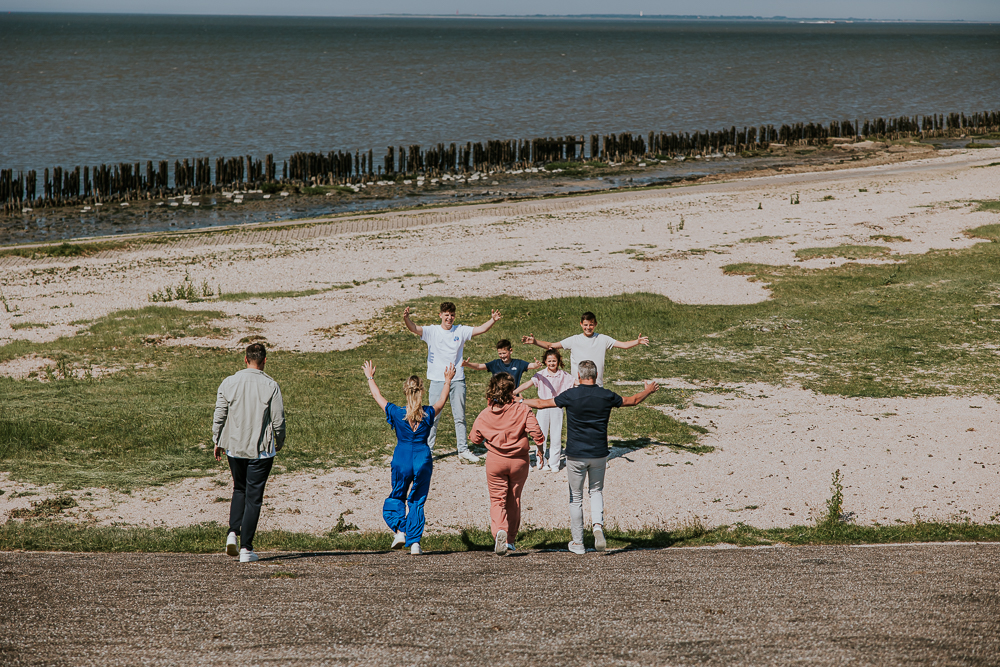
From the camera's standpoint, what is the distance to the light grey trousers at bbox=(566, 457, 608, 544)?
827 cm

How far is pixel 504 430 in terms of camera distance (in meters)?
8.21

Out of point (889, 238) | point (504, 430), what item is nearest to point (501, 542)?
point (504, 430)

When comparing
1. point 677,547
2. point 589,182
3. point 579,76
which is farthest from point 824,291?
point 579,76

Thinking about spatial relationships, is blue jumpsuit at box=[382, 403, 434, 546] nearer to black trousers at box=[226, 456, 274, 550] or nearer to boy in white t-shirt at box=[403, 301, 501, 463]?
black trousers at box=[226, 456, 274, 550]

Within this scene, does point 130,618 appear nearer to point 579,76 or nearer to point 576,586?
point 576,586

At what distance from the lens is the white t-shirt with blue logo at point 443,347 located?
10891 mm

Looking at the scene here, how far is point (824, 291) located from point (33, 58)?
5787 inches

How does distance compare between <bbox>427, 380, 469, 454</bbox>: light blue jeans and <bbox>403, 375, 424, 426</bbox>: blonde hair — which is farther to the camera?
<bbox>427, 380, 469, 454</bbox>: light blue jeans

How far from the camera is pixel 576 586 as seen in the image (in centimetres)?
714

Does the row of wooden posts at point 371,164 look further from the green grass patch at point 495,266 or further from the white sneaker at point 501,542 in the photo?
the white sneaker at point 501,542

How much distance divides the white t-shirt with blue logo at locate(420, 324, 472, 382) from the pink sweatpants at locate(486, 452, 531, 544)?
279 cm

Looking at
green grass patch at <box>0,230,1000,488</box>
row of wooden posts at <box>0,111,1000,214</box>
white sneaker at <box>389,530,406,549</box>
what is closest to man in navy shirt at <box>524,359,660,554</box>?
white sneaker at <box>389,530,406,549</box>

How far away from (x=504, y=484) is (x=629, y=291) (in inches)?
538

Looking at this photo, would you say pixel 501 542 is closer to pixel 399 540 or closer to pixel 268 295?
pixel 399 540
